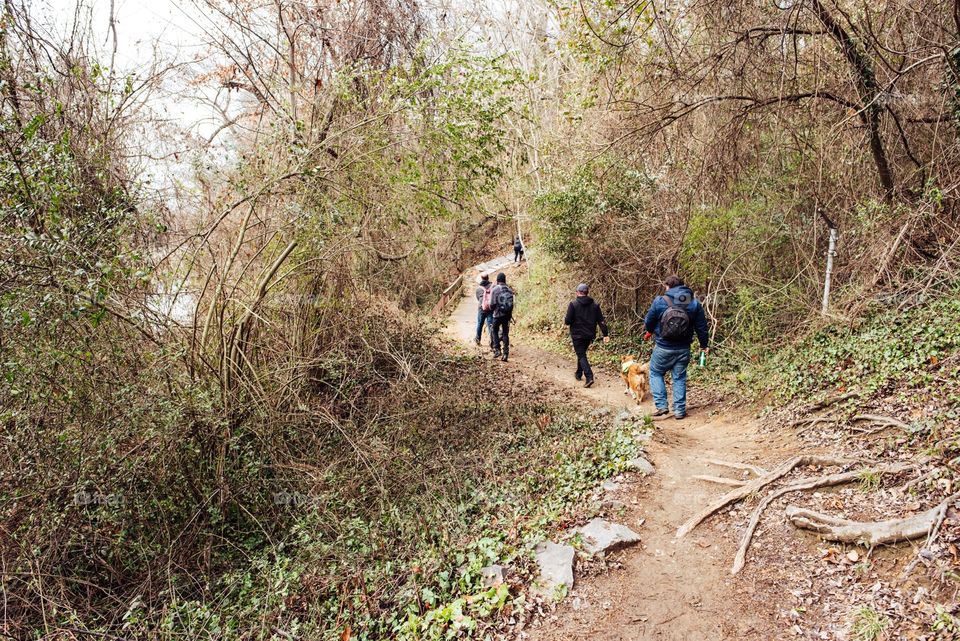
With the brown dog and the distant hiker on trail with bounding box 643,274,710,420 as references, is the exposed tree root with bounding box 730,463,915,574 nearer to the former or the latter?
the distant hiker on trail with bounding box 643,274,710,420

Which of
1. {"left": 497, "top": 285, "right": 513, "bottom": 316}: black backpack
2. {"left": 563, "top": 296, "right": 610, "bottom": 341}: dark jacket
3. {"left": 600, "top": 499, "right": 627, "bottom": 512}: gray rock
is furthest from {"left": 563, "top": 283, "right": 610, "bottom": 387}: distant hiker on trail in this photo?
{"left": 600, "top": 499, "right": 627, "bottom": 512}: gray rock

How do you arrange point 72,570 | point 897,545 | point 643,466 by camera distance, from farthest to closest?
1. point 643,466
2. point 72,570
3. point 897,545

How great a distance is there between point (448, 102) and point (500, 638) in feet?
19.9

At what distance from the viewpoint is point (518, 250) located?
21.7m

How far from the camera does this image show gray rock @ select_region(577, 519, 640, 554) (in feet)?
13.2

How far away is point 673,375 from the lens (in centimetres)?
733

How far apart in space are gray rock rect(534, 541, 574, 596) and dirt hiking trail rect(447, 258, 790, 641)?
0.32 feet

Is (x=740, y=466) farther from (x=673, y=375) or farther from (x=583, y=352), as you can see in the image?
(x=583, y=352)

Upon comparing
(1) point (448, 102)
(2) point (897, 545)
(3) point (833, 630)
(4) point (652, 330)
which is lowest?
(3) point (833, 630)

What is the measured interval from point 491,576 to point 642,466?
202cm

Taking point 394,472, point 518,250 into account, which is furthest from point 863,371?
point 518,250

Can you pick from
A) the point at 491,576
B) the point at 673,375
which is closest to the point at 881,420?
the point at 673,375

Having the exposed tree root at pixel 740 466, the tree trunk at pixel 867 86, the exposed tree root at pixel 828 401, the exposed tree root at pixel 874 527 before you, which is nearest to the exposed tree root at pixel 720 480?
the exposed tree root at pixel 740 466

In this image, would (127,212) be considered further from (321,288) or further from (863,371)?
(863,371)
